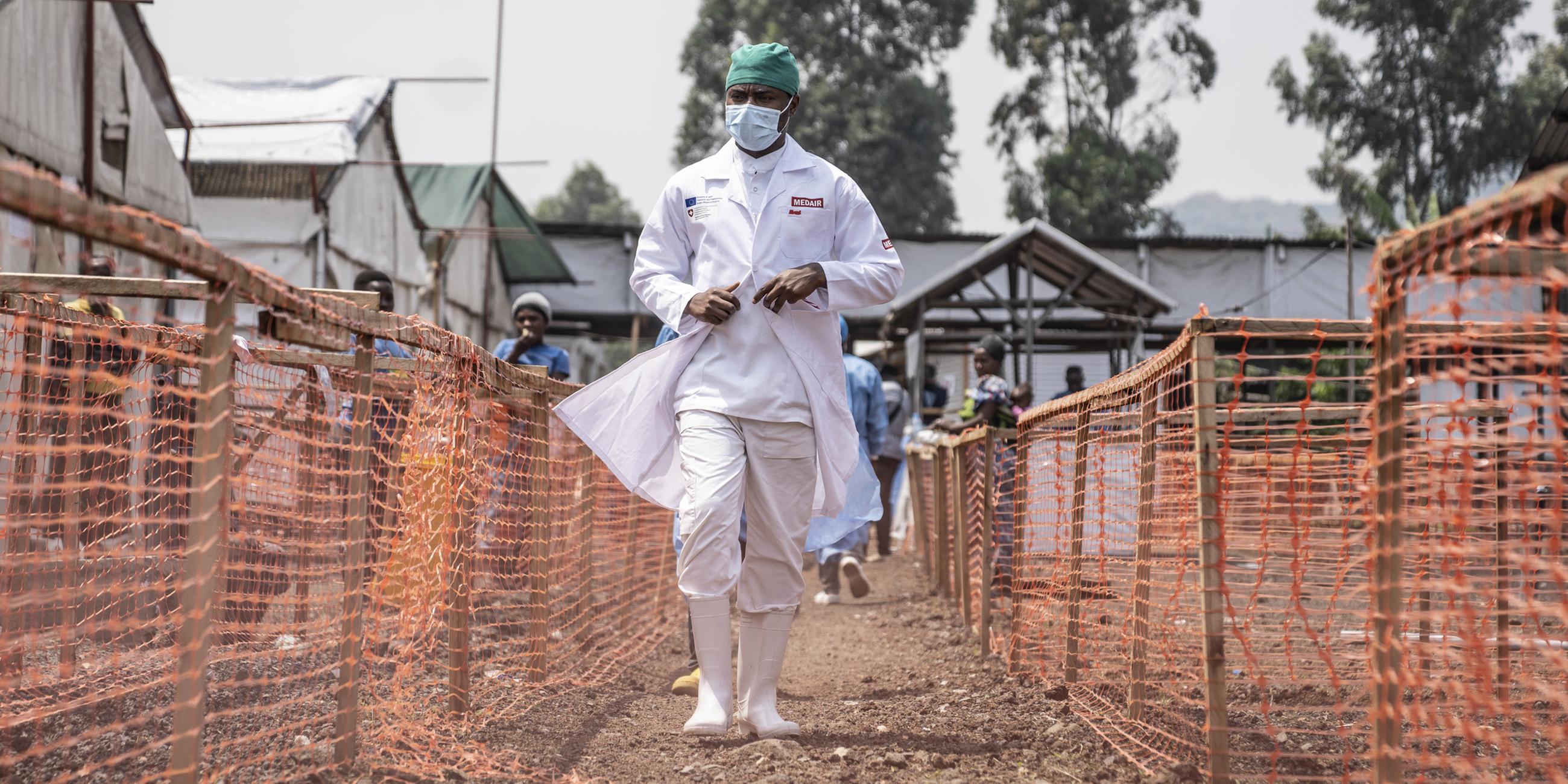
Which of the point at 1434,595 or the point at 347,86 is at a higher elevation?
the point at 347,86

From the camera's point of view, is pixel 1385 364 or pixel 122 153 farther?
pixel 122 153

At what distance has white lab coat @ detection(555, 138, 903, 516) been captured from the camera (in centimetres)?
432

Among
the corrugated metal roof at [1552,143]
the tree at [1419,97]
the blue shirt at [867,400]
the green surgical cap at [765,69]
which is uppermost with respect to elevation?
the tree at [1419,97]

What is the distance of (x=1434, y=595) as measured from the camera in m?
5.78

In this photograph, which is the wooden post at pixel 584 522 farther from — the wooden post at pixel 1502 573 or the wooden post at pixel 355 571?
the wooden post at pixel 1502 573

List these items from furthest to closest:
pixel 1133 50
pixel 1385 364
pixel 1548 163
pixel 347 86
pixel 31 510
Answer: pixel 1133 50 < pixel 347 86 < pixel 1548 163 < pixel 31 510 < pixel 1385 364

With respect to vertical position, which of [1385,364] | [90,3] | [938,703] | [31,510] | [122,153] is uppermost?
[90,3]

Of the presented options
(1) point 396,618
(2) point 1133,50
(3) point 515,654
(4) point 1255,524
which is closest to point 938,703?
(3) point 515,654

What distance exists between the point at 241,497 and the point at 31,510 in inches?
26.6

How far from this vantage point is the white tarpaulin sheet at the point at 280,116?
15.3m

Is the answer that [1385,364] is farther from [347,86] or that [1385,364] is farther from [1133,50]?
[1133,50]

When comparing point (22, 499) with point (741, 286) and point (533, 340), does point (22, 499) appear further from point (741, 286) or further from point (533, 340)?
point (533, 340)

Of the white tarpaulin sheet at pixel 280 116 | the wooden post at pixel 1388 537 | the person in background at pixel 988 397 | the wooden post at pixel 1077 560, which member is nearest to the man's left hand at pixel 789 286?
the wooden post at pixel 1077 560

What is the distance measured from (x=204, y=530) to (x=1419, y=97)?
3998 centimetres
